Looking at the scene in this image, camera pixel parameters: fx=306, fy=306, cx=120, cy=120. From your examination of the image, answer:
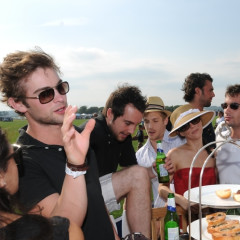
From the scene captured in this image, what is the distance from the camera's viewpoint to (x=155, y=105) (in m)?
4.46

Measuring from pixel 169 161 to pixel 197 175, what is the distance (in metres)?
0.42

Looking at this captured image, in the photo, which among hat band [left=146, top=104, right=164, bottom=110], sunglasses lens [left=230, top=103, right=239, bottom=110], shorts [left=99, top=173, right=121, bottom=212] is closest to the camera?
shorts [left=99, top=173, right=121, bottom=212]

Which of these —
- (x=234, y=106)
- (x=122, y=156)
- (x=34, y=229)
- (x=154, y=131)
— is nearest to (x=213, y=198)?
(x=34, y=229)

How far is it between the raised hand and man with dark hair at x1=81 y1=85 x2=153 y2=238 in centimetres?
128

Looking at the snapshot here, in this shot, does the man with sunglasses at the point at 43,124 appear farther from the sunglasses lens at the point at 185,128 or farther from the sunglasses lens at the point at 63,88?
the sunglasses lens at the point at 185,128

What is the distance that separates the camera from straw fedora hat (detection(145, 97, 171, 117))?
439 centimetres

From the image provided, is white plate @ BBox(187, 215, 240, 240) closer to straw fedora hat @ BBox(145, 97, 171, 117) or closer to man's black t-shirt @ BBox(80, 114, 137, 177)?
man's black t-shirt @ BBox(80, 114, 137, 177)

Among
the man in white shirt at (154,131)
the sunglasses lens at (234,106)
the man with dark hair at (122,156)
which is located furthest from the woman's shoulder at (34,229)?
the sunglasses lens at (234,106)

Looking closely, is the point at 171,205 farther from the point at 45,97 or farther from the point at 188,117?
the point at 188,117

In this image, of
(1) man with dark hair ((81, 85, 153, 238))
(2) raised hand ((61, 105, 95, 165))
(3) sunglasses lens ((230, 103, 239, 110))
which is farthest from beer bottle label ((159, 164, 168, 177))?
(2) raised hand ((61, 105, 95, 165))

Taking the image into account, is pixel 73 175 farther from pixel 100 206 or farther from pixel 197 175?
pixel 197 175

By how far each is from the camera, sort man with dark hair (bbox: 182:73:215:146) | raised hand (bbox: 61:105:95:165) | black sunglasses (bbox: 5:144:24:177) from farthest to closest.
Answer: man with dark hair (bbox: 182:73:215:146) → raised hand (bbox: 61:105:95:165) → black sunglasses (bbox: 5:144:24:177)

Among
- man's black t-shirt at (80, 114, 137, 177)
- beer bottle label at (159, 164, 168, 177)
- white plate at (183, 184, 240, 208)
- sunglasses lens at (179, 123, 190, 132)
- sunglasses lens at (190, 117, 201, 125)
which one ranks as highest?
sunglasses lens at (190, 117, 201, 125)

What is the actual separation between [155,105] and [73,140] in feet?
9.35
